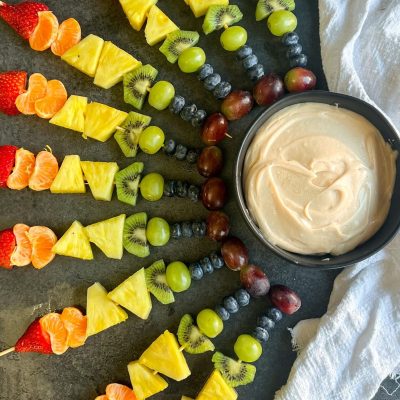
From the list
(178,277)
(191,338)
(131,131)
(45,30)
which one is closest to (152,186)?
(131,131)

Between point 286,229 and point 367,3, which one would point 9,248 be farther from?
point 367,3

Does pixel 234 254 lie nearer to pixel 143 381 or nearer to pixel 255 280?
pixel 255 280

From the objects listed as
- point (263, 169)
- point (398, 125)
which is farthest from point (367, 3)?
point (263, 169)

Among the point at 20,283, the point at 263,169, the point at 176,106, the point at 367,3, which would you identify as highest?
the point at 367,3

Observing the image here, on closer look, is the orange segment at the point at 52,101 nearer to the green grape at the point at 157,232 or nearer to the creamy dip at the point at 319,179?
the green grape at the point at 157,232

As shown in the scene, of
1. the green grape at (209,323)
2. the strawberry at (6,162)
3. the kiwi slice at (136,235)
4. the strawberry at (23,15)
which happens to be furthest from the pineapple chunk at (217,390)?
the strawberry at (23,15)

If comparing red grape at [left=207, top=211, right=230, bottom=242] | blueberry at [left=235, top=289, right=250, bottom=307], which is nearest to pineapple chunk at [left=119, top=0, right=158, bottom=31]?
red grape at [left=207, top=211, right=230, bottom=242]

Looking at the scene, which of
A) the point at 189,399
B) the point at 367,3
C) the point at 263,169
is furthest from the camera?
the point at 189,399
